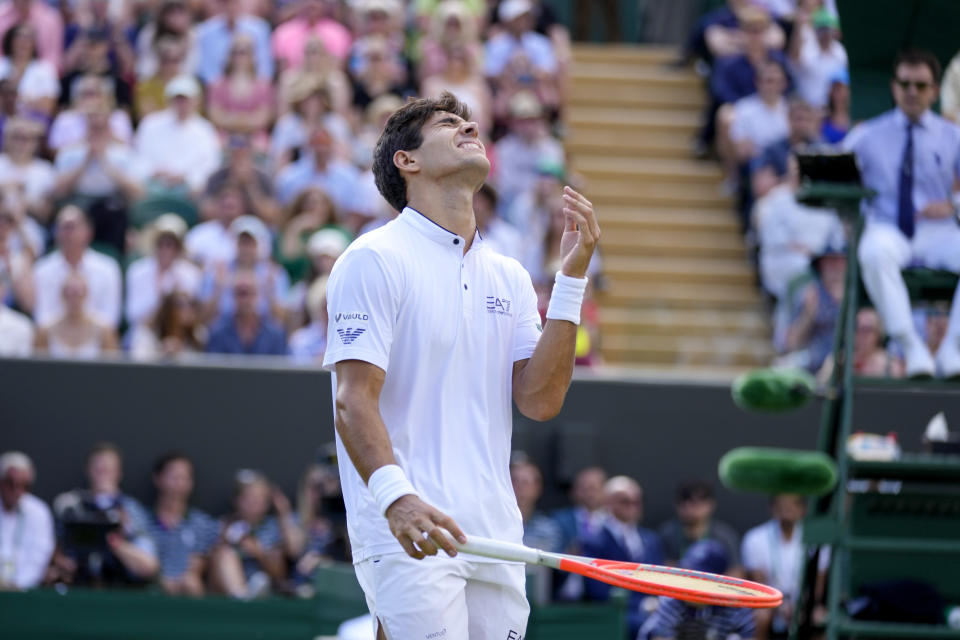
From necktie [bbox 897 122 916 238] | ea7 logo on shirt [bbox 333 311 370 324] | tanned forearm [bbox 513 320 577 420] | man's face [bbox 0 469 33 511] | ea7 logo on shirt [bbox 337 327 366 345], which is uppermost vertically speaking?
necktie [bbox 897 122 916 238]

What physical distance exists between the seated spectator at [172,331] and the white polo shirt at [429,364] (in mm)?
6332

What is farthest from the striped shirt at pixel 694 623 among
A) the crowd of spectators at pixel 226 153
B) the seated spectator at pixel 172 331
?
the seated spectator at pixel 172 331

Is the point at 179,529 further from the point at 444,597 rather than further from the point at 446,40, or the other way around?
the point at 444,597

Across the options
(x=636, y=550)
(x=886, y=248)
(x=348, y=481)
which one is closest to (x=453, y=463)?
(x=348, y=481)

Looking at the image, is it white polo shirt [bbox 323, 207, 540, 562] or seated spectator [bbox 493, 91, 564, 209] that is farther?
seated spectator [bbox 493, 91, 564, 209]

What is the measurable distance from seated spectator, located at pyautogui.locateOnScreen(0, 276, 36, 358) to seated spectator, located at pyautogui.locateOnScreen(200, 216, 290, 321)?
1.18m

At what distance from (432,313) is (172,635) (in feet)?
13.0

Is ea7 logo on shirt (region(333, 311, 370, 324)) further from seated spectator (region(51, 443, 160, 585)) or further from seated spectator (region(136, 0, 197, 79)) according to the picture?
seated spectator (region(136, 0, 197, 79))

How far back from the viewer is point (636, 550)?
955cm

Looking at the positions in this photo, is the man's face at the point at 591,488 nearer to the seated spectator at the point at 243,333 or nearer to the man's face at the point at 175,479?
the seated spectator at the point at 243,333

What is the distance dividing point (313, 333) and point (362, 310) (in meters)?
6.29

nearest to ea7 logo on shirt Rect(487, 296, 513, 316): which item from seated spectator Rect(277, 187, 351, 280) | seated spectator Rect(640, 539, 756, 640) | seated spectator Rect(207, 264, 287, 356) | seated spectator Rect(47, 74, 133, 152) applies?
seated spectator Rect(640, 539, 756, 640)

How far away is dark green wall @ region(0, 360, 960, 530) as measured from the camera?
32.5ft

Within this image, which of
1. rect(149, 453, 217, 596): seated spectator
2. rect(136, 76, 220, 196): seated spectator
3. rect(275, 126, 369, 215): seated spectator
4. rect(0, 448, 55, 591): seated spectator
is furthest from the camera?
rect(136, 76, 220, 196): seated spectator
